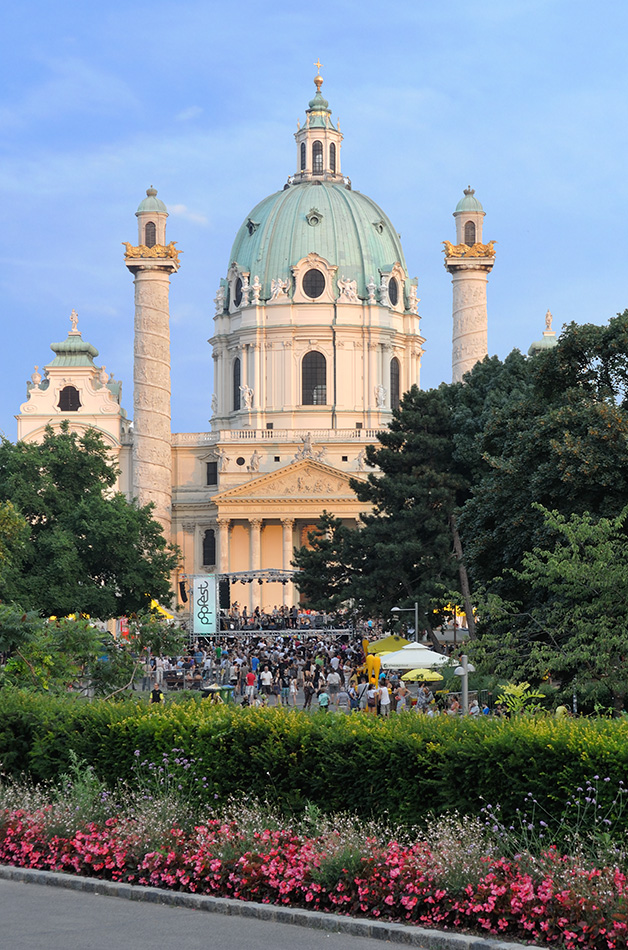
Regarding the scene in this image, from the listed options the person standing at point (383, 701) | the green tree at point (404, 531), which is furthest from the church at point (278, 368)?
the person standing at point (383, 701)

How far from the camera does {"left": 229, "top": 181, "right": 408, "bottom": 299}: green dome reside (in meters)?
96.8

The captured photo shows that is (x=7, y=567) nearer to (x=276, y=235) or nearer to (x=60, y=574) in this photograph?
(x=60, y=574)

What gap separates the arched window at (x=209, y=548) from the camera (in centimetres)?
8994

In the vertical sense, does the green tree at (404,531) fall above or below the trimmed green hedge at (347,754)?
above

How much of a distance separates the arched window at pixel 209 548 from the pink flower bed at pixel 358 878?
74552mm

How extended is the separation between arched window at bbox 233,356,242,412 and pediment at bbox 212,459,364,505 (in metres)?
13.4

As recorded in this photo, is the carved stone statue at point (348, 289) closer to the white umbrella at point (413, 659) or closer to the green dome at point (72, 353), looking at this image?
the green dome at point (72, 353)

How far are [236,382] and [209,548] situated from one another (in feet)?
45.9

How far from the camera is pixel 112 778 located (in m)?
16.1

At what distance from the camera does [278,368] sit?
3780 inches

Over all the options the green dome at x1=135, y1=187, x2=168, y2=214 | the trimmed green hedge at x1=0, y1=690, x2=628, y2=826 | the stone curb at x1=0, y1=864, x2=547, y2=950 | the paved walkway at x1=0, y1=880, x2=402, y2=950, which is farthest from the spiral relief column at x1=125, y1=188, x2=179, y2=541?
the paved walkway at x1=0, y1=880, x2=402, y2=950

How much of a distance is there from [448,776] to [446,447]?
37742 millimetres

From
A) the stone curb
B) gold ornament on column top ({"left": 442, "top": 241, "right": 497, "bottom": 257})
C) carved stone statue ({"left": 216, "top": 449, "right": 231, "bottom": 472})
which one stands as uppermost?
gold ornament on column top ({"left": 442, "top": 241, "right": 497, "bottom": 257})

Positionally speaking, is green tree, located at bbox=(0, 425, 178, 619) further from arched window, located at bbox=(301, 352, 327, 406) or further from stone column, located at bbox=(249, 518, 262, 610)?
arched window, located at bbox=(301, 352, 327, 406)
